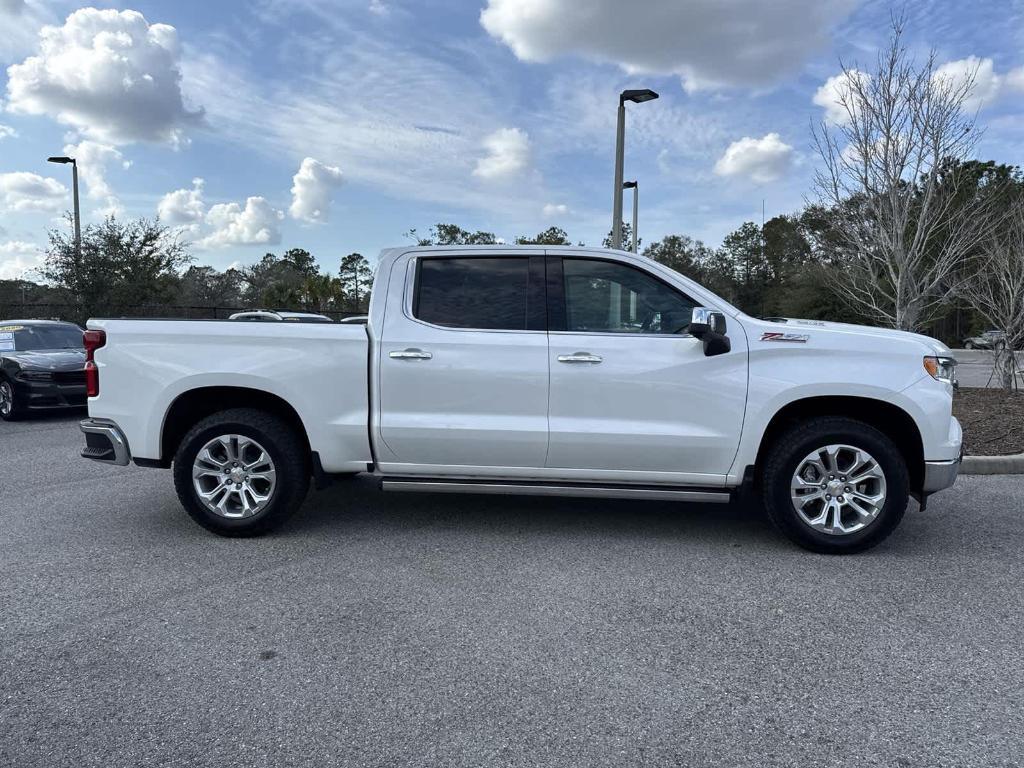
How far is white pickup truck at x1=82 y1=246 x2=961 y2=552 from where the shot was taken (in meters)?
4.40

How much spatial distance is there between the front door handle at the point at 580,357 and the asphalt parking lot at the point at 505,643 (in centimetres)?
123

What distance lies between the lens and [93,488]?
6.26 metres

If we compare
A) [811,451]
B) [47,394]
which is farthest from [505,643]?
[47,394]

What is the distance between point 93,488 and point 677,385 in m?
5.19

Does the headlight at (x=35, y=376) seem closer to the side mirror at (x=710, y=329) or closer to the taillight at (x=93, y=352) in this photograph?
the taillight at (x=93, y=352)

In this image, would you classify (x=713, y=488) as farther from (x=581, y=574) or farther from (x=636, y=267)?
(x=636, y=267)

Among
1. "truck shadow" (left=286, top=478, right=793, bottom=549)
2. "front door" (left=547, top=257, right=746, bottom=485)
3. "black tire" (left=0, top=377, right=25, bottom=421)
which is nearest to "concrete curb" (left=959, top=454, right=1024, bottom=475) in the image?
"truck shadow" (left=286, top=478, right=793, bottom=549)

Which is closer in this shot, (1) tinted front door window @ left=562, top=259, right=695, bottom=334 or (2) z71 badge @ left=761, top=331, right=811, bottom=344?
(2) z71 badge @ left=761, top=331, right=811, bottom=344

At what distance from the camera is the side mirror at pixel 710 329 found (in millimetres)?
4219

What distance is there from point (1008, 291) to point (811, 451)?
8.86 metres

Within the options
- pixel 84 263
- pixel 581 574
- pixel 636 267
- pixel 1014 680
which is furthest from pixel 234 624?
pixel 84 263

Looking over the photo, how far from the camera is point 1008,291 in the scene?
10852 mm

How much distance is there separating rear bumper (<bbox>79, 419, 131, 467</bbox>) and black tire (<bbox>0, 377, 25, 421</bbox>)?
23.7 ft

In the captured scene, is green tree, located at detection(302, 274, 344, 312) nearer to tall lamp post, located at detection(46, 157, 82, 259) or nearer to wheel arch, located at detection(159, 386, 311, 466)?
tall lamp post, located at detection(46, 157, 82, 259)
